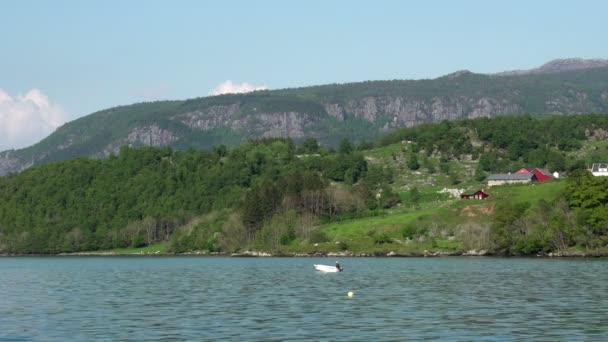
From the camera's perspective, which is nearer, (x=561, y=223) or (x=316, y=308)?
(x=316, y=308)

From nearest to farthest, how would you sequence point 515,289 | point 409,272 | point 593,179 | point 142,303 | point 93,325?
1. point 93,325
2. point 142,303
3. point 515,289
4. point 409,272
5. point 593,179

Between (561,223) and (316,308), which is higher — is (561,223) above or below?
below

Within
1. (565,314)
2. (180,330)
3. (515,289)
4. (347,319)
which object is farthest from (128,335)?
(515,289)

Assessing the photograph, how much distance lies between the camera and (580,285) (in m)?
93.3

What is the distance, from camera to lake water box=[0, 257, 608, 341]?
59000 mm

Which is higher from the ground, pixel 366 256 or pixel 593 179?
pixel 593 179

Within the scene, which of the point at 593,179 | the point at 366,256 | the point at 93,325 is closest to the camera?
the point at 93,325

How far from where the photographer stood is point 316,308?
7425cm

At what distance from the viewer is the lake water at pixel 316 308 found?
59000mm

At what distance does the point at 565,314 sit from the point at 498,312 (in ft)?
14.9

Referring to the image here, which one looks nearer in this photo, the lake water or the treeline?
the lake water

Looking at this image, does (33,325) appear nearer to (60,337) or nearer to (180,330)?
(60,337)

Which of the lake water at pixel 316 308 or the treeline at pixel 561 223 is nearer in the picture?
the lake water at pixel 316 308

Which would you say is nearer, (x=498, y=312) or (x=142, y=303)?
(x=498, y=312)
